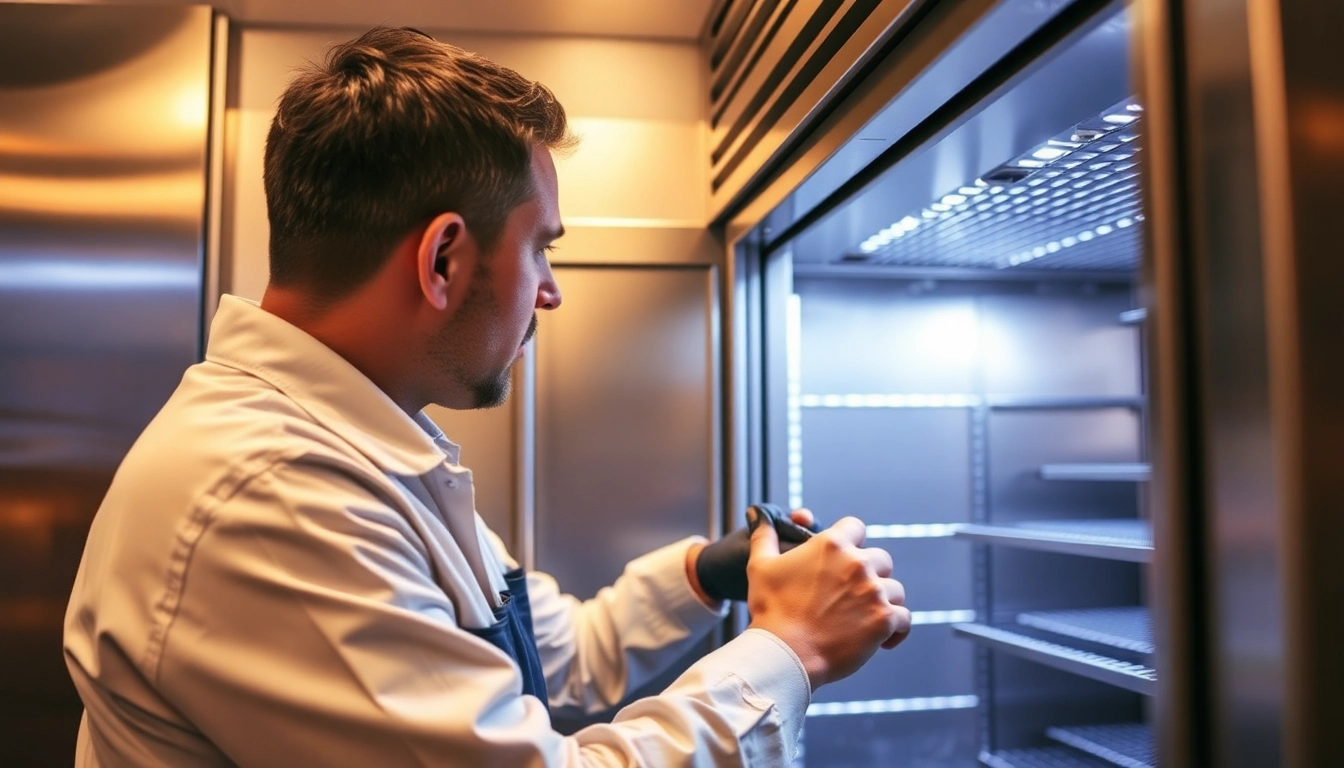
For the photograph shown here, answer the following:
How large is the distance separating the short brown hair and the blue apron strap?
0.37 meters

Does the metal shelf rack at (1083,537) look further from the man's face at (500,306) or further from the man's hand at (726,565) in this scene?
the man's face at (500,306)

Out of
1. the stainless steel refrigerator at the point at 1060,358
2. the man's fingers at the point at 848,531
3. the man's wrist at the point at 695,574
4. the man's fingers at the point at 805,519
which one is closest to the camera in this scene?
the stainless steel refrigerator at the point at 1060,358

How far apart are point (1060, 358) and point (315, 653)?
5.05 feet

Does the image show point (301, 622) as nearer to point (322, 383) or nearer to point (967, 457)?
point (322, 383)

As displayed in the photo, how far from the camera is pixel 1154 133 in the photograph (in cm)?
54

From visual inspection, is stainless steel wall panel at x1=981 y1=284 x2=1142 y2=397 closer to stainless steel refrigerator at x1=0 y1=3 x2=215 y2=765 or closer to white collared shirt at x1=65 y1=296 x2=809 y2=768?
white collared shirt at x1=65 y1=296 x2=809 y2=768

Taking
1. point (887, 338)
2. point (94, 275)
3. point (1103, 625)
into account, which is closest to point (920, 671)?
point (1103, 625)

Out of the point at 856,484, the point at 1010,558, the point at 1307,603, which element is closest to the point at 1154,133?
the point at 1307,603

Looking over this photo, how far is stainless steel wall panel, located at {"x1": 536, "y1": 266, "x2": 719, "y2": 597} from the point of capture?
1.54 metres

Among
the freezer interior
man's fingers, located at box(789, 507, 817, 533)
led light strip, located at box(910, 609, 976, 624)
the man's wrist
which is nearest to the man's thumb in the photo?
man's fingers, located at box(789, 507, 817, 533)

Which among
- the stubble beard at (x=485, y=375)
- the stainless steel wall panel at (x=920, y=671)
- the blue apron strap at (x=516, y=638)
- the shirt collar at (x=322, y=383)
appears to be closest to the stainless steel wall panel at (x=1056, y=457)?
the stainless steel wall panel at (x=920, y=671)

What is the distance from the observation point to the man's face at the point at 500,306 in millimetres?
908

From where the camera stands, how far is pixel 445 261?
878 mm

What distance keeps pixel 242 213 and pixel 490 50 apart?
0.51 m
